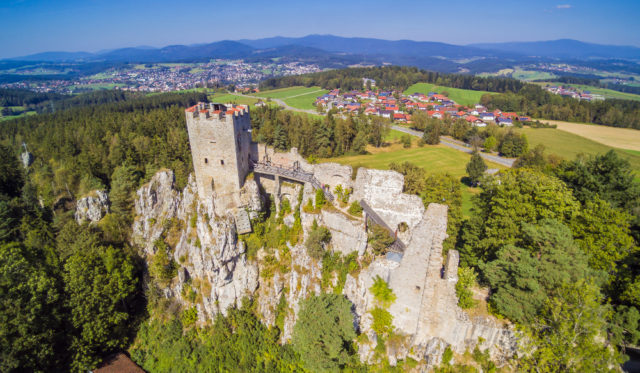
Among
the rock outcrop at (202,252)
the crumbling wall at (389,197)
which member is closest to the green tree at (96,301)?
the rock outcrop at (202,252)

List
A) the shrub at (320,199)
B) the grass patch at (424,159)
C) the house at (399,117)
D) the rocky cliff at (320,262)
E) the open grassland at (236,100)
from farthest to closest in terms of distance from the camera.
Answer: the open grassland at (236,100), the house at (399,117), the grass patch at (424,159), the shrub at (320,199), the rocky cliff at (320,262)

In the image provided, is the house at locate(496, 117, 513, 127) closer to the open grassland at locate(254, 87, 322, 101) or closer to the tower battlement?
the open grassland at locate(254, 87, 322, 101)

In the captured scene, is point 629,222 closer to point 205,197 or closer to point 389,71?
point 205,197

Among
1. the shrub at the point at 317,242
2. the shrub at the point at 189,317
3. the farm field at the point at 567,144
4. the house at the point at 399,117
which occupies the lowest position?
the shrub at the point at 189,317

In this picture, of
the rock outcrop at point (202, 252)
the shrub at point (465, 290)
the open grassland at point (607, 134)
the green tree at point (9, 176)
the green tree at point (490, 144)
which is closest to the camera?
the shrub at point (465, 290)

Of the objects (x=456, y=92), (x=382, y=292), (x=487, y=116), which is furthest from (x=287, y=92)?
(x=382, y=292)

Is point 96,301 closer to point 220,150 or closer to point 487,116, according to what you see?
point 220,150

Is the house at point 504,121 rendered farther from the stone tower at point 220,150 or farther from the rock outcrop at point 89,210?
the rock outcrop at point 89,210
